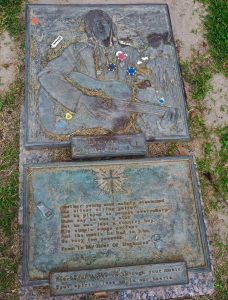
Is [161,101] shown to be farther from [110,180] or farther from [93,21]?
[93,21]

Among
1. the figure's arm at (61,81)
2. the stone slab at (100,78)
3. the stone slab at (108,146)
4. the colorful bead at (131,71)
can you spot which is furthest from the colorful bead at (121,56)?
the stone slab at (108,146)

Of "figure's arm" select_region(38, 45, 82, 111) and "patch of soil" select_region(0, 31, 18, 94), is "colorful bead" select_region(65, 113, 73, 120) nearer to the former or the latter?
"figure's arm" select_region(38, 45, 82, 111)

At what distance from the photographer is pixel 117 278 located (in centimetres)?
345

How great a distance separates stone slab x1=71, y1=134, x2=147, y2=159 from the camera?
379 centimetres

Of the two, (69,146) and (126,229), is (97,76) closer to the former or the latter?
(69,146)

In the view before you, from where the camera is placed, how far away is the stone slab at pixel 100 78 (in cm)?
394

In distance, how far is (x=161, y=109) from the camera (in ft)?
13.4

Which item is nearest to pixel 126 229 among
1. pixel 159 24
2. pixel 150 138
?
pixel 150 138

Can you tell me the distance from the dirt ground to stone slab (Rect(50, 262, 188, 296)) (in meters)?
0.69

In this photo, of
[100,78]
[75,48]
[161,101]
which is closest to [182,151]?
[161,101]

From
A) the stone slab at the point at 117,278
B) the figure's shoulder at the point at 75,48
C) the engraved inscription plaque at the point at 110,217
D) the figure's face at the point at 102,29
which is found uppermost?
the figure's face at the point at 102,29

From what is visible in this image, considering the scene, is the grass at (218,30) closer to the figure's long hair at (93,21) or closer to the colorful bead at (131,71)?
the colorful bead at (131,71)

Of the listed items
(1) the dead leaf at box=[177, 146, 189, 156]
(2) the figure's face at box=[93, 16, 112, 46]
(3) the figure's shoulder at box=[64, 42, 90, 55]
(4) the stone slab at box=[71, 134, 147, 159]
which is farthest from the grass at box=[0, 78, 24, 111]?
(1) the dead leaf at box=[177, 146, 189, 156]

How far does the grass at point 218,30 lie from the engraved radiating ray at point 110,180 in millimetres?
1942
